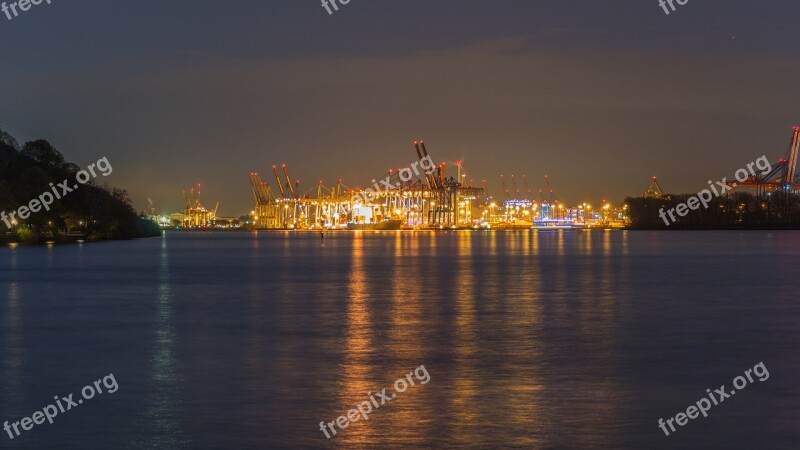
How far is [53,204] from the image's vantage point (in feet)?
226

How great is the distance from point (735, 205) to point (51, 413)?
158777 millimetres

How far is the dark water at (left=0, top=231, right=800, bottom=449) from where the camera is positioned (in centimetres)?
931

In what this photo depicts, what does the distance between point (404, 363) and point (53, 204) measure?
197ft

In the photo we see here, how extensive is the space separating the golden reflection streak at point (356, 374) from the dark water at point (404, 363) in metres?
0.03

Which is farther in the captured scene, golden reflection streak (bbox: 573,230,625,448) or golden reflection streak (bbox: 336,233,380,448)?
golden reflection streak (bbox: 573,230,625,448)

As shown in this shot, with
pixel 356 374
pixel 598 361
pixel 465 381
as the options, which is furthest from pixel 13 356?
pixel 598 361

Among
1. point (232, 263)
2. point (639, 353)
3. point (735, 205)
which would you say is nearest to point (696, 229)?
point (735, 205)

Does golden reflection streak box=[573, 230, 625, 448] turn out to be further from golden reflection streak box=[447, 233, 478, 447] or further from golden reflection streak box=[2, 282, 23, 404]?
golden reflection streak box=[2, 282, 23, 404]

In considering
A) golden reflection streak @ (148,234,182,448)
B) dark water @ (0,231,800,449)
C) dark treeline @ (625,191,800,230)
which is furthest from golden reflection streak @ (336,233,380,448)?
dark treeline @ (625,191,800,230)

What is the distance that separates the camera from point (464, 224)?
191000mm

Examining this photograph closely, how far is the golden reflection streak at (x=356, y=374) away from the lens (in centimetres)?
911

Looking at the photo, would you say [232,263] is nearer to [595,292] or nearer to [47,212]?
[595,292]

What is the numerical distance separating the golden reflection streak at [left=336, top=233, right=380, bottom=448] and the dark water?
33 mm

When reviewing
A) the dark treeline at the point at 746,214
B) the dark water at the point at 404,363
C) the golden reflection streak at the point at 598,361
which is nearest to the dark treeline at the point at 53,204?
the dark water at the point at 404,363
